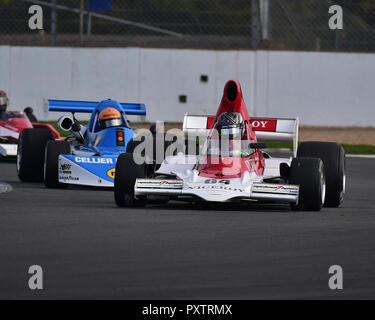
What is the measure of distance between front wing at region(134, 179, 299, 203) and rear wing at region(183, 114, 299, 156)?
91.8 inches

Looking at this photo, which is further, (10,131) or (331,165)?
(10,131)

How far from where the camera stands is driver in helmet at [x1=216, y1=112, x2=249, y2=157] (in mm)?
11195

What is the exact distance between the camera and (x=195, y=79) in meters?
25.6

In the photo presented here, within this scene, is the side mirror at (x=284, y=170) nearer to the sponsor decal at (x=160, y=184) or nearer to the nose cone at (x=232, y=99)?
the nose cone at (x=232, y=99)

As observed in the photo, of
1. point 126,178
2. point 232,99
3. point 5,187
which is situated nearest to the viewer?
point 126,178

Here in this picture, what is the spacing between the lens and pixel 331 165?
11.4 metres

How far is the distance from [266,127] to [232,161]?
2025 millimetres

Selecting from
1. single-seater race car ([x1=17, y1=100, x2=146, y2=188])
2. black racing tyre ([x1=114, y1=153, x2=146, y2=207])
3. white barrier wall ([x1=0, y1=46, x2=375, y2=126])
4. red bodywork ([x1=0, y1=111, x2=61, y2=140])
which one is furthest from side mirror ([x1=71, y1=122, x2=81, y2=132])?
white barrier wall ([x1=0, y1=46, x2=375, y2=126])

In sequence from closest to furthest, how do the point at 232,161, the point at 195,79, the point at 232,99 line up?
the point at 232,161 → the point at 232,99 → the point at 195,79

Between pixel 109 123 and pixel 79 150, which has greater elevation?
pixel 109 123

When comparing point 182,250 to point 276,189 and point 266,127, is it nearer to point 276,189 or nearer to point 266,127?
point 276,189

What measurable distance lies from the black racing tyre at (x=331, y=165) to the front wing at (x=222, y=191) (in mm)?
1092

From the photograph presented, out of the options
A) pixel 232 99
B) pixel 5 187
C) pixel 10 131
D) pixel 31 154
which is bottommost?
pixel 5 187

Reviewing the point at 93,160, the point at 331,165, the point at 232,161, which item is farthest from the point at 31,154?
the point at 331,165
